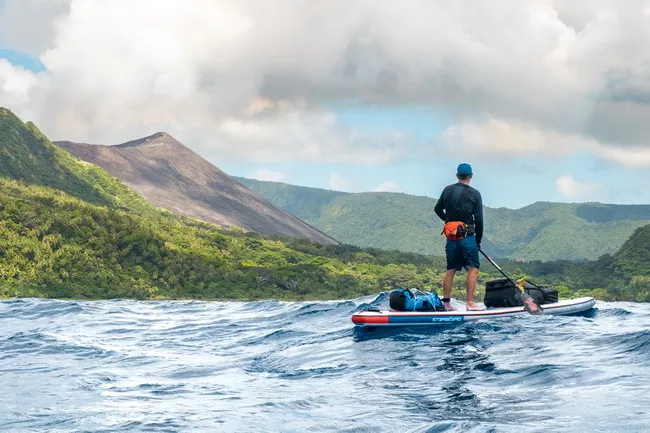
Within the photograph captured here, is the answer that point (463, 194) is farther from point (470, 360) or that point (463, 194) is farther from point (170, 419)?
point (170, 419)

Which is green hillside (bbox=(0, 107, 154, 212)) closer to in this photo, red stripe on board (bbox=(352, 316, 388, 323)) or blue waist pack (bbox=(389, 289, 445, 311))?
red stripe on board (bbox=(352, 316, 388, 323))

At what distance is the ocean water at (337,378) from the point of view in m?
11.2

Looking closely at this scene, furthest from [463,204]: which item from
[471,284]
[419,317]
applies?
[419,317]

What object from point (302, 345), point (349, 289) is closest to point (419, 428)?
point (302, 345)

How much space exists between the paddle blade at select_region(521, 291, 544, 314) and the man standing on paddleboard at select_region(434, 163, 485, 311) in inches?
57.8

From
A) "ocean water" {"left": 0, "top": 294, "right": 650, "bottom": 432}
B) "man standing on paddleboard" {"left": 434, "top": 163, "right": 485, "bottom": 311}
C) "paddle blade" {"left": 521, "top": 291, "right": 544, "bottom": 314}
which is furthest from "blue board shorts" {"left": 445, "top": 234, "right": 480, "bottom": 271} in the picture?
"paddle blade" {"left": 521, "top": 291, "right": 544, "bottom": 314}

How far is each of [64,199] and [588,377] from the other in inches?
5269

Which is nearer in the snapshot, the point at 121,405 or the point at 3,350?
the point at 121,405

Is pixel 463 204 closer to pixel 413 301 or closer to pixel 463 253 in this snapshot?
pixel 463 253

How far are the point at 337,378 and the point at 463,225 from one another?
20.6ft

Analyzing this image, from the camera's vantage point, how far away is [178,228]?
153625mm

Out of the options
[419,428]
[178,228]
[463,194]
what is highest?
[178,228]

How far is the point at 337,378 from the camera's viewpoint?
14.6 metres

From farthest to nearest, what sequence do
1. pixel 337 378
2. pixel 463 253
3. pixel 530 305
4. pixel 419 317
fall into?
pixel 530 305 < pixel 463 253 < pixel 419 317 < pixel 337 378
